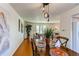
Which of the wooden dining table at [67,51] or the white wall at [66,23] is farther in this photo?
the white wall at [66,23]

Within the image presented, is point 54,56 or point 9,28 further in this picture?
point 9,28

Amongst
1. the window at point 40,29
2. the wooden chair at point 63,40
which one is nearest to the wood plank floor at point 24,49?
the window at point 40,29

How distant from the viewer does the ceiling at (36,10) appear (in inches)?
79.4

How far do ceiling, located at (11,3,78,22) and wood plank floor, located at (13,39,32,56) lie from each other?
16.8 inches

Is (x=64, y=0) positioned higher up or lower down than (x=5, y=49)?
higher up

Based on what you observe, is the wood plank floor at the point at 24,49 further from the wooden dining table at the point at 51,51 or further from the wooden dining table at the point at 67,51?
the wooden dining table at the point at 67,51

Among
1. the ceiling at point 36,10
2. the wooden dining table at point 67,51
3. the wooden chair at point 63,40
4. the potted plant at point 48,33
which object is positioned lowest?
the wooden dining table at point 67,51

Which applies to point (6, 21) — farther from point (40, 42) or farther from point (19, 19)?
point (40, 42)

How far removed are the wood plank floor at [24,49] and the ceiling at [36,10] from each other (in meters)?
0.43

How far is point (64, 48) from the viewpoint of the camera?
2.17 metres

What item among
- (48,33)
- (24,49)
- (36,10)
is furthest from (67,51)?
(36,10)

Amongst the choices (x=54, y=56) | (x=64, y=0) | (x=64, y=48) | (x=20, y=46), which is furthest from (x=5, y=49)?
(x=64, y=0)

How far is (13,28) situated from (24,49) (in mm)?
428

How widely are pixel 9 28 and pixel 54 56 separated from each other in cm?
93
